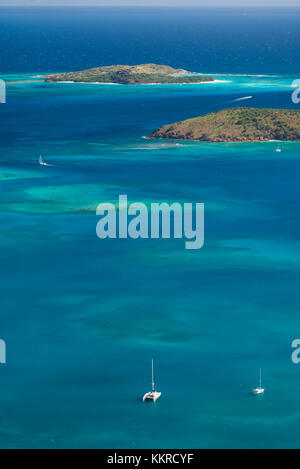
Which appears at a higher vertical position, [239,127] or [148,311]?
[239,127]

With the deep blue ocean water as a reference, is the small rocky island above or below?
above

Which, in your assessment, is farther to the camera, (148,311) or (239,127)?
(239,127)

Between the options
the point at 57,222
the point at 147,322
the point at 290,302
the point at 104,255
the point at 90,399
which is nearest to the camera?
the point at 90,399

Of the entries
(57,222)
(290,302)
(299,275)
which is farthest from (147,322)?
(57,222)

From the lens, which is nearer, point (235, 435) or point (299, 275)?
point (235, 435)

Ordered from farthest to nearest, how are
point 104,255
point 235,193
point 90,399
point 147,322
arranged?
point 235,193
point 104,255
point 147,322
point 90,399

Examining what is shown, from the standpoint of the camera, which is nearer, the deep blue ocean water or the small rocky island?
the deep blue ocean water
